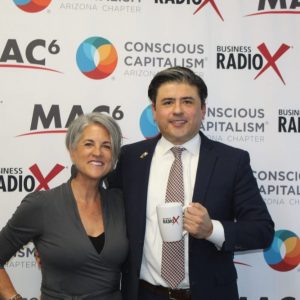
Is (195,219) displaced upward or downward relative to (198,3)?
downward

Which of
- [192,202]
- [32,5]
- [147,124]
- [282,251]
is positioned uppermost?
[32,5]

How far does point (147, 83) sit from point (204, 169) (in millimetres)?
784

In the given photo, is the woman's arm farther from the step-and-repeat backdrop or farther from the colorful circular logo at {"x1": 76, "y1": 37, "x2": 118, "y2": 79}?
the colorful circular logo at {"x1": 76, "y1": 37, "x2": 118, "y2": 79}

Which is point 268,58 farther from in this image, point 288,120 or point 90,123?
point 90,123

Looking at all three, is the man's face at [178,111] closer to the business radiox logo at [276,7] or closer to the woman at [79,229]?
the woman at [79,229]

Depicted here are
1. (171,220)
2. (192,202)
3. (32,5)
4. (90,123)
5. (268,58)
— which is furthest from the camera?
(268,58)

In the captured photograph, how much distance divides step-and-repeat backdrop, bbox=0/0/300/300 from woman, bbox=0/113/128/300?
0.58 meters

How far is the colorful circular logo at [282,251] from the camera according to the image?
2.46 meters

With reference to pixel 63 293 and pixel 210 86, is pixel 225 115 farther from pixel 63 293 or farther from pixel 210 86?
pixel 63 293

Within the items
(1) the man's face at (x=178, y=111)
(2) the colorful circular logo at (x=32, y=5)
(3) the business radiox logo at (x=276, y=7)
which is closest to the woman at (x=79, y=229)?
(1) the man's face at (x=178, y=111)

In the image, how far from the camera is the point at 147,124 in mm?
2422

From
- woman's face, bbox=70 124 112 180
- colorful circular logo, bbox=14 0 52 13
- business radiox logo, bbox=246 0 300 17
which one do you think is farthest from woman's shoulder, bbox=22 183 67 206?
business radiox logo, bbox=246 0 300 17

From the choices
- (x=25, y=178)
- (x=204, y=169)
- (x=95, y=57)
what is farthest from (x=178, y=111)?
(x=25, y=178)

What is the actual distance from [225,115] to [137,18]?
0.74 metres
